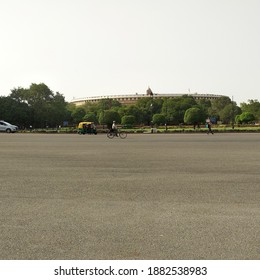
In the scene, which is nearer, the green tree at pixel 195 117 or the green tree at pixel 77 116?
the green tree at pixel 195 117

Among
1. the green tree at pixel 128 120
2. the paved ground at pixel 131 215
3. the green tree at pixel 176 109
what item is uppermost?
the green tree at pixel 176 109

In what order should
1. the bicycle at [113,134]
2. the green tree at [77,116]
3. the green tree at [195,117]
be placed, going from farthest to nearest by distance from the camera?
the green tree at [77,116], the green tree at [195,117], the bicycle at [113,134]

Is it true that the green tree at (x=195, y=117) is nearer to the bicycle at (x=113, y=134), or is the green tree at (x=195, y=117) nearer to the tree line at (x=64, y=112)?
the tree line at (x=64, y=112)

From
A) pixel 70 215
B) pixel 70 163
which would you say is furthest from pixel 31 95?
pixel 70 215

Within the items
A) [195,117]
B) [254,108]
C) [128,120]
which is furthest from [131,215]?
[254,108]

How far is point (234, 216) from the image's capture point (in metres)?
6.02

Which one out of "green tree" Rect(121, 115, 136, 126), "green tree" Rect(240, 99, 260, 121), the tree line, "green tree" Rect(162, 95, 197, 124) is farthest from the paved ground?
"green tree" Rect(240, 99, 260, 121)

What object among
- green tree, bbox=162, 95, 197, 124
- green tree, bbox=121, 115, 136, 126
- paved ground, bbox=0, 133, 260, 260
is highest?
green tree, bbox=162, 95, 197, 124

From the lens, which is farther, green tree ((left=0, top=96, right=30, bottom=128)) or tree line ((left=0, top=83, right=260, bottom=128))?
tree line ((left=0, top=83, right=260, bottom=128))

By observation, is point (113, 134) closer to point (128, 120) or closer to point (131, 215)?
point (131, 215)

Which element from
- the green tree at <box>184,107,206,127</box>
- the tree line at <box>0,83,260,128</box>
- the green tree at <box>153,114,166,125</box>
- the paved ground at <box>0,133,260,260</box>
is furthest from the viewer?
the green tree at <box>153,114,166,125</box>

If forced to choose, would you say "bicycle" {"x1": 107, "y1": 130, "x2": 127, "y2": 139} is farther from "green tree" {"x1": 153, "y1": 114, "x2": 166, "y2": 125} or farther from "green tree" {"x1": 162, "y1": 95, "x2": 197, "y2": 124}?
"green tree" {"x1": 162, "y1": 95, "x2": 197, "y2": 124}

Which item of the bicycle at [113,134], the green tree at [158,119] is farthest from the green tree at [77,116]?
the bicycle at [113,134]
